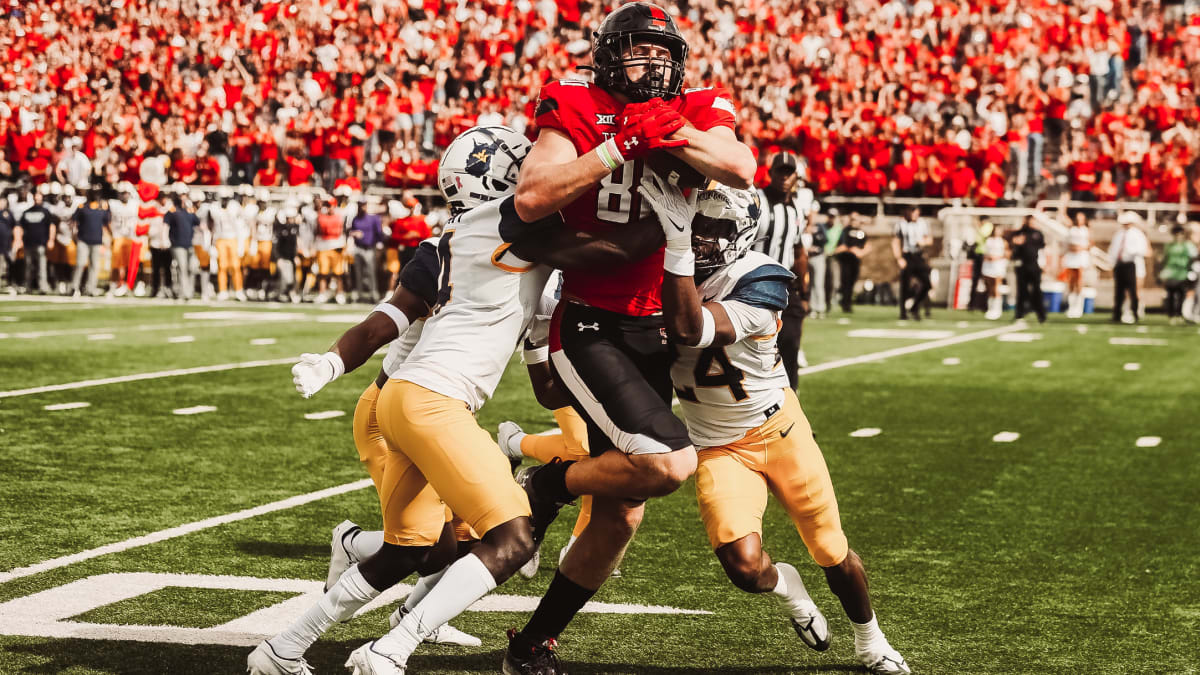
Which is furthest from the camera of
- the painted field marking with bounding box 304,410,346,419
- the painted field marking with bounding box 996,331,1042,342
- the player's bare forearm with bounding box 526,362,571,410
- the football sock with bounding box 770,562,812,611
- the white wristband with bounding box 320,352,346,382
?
the painted field marking with bounding box 996,331,1042,342

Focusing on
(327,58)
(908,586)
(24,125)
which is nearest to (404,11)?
(327,58)

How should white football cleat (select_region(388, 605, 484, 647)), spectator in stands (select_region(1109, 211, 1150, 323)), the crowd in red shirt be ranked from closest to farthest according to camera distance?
white football cleat (select_region(388, 605, 484, 647)) → spectator in stands (select_region(1109, 211, 1150, 323)) → the crowd in red shirt

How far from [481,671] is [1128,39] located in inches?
869

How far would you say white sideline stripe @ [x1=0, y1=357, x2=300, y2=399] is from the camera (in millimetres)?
10328

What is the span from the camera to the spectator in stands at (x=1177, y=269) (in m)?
20.0

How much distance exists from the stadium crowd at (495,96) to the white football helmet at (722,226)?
16.5 metres

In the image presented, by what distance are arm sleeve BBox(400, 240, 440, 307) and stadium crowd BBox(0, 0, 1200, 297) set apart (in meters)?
16.5

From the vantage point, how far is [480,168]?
4055mm

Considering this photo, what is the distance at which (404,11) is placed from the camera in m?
29.1

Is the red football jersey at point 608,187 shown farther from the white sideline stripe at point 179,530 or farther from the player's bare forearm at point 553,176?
the white sideline stripe at point 179,530

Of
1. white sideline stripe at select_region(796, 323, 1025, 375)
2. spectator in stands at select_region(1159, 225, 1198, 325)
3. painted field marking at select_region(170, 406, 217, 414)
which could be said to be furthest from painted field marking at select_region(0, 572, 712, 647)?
spectator in stands at select_region(1159, 225, 1198, 325)

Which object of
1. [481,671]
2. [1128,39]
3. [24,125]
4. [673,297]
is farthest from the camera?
[24,125]

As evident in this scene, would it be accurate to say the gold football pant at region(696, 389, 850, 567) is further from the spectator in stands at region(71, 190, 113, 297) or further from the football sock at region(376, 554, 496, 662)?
the spectator in stands at region(71, 190, 113, 297)

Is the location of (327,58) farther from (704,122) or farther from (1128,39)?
(704,122)
